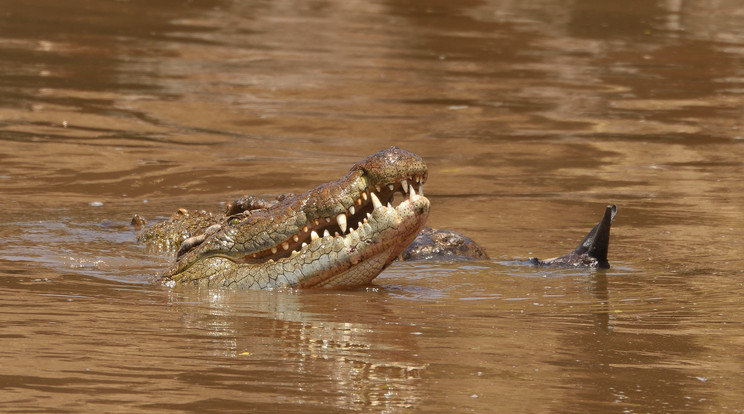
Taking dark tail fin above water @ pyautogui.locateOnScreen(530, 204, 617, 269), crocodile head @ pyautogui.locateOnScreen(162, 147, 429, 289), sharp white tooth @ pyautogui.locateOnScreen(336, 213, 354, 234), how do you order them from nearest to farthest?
crocodile head @ pyautogui.locateOnScreen(162, 147, 429, 289) < sharp white tooth @ pyautogui.locateOnScreen(336, 213, 354, 234) < dark tail fin above water @ pyautogui.locateOnScreen(530, 204, 617, 269)

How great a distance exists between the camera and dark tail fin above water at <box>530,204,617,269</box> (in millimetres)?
8056

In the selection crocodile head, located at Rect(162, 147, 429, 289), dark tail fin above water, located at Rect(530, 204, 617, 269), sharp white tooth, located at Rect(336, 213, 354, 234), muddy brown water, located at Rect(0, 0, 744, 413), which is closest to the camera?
muddy brown water, located at Rect(0, 0, 744, 413)

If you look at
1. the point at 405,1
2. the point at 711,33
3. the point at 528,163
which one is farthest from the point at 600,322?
the point at 405,1

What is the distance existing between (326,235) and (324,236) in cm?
1

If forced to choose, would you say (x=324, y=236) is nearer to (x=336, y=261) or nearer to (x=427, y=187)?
(x=336, y=261)

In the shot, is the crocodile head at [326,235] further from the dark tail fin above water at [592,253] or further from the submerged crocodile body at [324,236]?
the dark tail fin above water at [592,253]

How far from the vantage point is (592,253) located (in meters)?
8.20

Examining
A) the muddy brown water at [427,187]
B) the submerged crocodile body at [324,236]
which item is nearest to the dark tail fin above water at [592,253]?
the muddy brown water at [427,187]

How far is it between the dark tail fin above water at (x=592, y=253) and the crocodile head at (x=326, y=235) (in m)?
1.69

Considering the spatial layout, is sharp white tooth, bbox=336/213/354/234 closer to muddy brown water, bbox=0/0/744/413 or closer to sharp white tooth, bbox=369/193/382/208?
sharp white tooth, bbox=369/193/382/208

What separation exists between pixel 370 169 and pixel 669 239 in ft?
11.8

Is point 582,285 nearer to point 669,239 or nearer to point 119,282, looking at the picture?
point 669,239

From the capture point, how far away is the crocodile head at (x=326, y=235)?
664cm

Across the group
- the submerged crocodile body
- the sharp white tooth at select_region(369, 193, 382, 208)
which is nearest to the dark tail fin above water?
the submerged crocodile body
